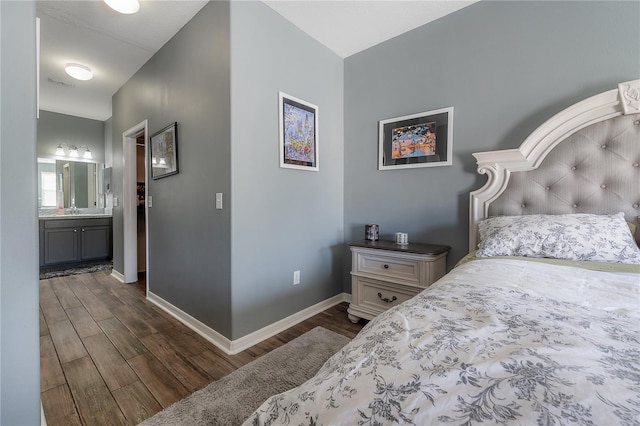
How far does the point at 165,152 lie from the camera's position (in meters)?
2.58

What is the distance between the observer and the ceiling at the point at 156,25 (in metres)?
2.08

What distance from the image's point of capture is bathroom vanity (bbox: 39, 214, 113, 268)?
407 centimetres

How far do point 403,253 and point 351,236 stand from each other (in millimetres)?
838

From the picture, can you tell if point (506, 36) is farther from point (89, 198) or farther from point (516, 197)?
point (89, 198)

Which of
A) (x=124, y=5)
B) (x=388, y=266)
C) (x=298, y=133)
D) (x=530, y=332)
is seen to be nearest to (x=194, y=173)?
(x=298, y=133)

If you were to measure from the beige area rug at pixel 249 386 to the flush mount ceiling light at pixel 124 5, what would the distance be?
8.63 ft

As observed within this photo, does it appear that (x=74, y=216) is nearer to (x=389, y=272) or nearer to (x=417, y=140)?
(x=389, y=272)

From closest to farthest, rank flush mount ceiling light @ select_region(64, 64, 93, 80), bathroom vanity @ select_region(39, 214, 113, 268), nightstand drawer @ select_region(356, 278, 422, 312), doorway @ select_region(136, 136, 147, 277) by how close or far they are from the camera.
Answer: nightstand drawer @ select_region(356, 278, 422, 312), flush mount ceiling light @ select_region(64, 64, 93, 80), doorway @ select_region(136, 136, 147, 277), bathroom vanity @ select_region(39, 214, 113, 268)

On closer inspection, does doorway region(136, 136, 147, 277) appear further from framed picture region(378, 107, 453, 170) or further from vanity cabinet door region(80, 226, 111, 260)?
framed picture region(378, 107, 453, 170)

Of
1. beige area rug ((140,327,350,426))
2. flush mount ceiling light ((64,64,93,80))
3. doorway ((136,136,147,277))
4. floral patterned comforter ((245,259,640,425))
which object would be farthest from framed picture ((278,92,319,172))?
doorway ((136,136,147,277))

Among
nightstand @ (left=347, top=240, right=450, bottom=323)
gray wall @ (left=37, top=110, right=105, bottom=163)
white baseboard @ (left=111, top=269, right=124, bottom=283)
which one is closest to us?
nightstand @ (left=347, top=240, right=450, bottom=323)

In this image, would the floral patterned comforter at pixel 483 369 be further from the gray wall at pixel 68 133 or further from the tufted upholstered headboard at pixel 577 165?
the gray wall at pixel 68 133

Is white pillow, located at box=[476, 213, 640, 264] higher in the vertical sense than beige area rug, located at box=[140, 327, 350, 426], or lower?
higher

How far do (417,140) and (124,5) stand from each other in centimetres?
247
